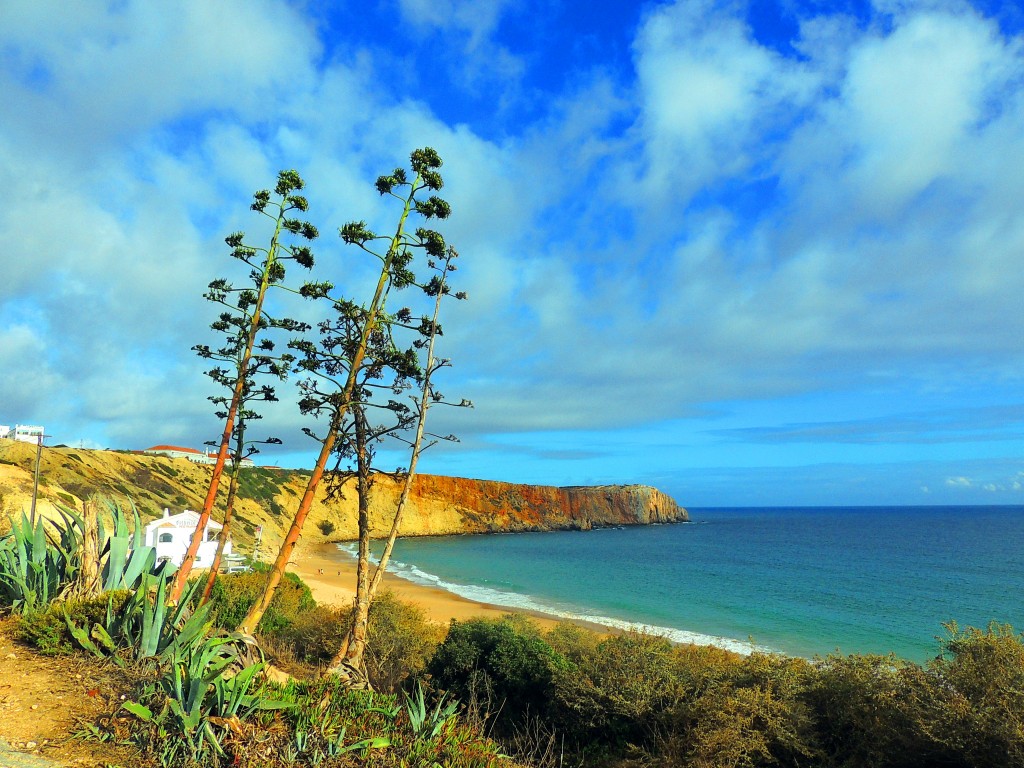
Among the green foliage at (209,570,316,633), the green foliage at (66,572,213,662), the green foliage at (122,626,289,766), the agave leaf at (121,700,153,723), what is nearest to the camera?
the green foliage at (122,626,289,766)

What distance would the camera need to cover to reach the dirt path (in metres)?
4.48

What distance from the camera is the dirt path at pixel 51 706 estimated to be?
4477mm

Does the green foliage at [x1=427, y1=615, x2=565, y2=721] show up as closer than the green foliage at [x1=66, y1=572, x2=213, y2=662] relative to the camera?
No

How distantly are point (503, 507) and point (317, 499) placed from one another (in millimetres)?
34317

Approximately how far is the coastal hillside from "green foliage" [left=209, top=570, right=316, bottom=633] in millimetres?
3533

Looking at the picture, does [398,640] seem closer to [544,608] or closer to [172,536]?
[172,536]

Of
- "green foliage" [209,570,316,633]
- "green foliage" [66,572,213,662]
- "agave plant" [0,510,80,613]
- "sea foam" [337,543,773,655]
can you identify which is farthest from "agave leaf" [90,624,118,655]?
"sea foam" [337,543,773,655]

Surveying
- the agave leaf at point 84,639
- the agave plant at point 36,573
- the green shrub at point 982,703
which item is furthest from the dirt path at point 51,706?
the green shrub at point 982,703

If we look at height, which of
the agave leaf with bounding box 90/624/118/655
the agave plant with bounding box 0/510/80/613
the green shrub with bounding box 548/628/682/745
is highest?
the agave plant with bounding box 0/510/80/613

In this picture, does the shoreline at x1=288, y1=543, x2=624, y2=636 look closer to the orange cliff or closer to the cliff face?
the orange cliff

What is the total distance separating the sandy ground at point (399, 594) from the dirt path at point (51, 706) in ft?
57.2

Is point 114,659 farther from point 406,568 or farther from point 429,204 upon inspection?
point 406,568

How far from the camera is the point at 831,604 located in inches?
1437

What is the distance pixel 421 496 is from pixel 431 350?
294ft
